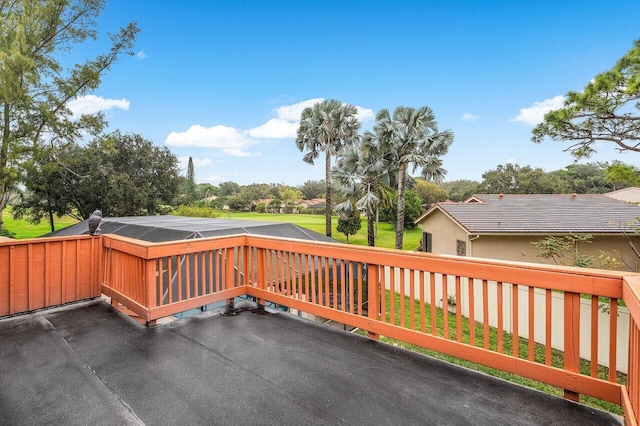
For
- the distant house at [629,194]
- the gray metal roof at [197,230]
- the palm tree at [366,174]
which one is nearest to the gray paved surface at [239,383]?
the gray metal roof at [197,230]

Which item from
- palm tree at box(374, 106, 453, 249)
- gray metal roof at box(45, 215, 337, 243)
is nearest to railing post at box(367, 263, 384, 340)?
gray metal roof at box(45, 215, 337, 243)

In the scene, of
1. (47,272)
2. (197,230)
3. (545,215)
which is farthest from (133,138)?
(545,215)

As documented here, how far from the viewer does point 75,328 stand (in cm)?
283

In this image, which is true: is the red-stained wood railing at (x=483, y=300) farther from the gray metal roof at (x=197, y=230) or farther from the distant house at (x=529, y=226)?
the distant house at (x=529, y=226)

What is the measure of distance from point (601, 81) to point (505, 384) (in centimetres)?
810

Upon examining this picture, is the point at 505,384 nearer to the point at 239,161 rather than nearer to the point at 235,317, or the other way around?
the point at 235,317

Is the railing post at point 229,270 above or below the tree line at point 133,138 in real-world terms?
below

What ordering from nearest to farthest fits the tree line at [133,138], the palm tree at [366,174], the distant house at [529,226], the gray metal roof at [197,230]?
the tree line at [133,138], the gray metal roof at [197,230], the distant house at [529,226], the palm tree at [366,174]

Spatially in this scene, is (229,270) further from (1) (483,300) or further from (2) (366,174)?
(2) (366,174)

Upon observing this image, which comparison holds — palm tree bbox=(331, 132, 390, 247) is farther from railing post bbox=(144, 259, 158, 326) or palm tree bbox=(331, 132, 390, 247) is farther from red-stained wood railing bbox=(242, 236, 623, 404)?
railing post bbox=(144, 259, 158, 326)

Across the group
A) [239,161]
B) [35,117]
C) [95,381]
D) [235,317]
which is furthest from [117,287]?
[239,161]

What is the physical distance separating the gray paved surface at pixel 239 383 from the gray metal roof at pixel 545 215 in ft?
26.5

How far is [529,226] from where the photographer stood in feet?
30.5

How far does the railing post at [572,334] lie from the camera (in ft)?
5.62
